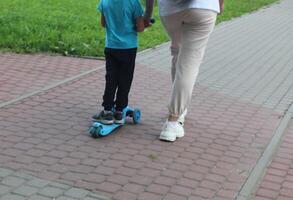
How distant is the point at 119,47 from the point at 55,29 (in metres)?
5.85

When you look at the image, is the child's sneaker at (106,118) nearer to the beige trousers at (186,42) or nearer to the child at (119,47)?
the child at (119,47)

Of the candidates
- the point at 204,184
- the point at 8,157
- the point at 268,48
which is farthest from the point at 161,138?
the point at 268,48

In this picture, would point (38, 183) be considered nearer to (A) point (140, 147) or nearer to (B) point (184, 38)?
(A) point (140, 147)

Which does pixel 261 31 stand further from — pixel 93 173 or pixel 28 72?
pixel 93 173

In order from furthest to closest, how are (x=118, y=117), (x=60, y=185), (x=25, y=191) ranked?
1. (x=118, y=117)
2. (x=60, y=185)
3. (x=25, y=191)

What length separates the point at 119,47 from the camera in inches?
212

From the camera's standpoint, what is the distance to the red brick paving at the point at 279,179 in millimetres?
4473

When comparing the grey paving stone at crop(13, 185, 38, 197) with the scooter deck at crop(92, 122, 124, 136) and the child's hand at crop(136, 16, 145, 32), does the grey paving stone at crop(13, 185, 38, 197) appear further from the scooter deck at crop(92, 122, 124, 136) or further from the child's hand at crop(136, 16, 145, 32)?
the child's hand at crop(136, 16, 145, 32)

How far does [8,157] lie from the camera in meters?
4.85

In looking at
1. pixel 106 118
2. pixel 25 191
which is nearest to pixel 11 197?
pixel 25 191

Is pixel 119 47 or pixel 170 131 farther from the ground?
pixel 119 47

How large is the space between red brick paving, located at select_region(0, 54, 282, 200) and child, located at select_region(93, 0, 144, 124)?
26 cm

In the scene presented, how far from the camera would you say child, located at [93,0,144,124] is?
533 centimetres

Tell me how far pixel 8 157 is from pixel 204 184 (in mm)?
1624
